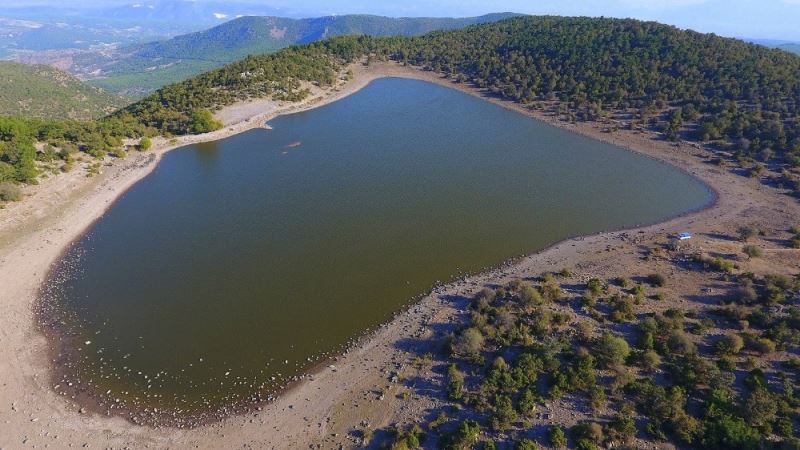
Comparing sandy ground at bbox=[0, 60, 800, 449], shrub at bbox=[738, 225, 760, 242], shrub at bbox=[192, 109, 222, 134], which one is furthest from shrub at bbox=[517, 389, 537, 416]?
shrub at bbox=[192, 109, 222, 134]

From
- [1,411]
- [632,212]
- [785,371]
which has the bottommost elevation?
[1,411]

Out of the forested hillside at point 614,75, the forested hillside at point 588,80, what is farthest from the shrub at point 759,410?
the forested hillside at point 614,75

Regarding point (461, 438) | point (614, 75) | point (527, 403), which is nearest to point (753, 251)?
point (527, 403)

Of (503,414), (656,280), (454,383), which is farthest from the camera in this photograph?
(656,280)

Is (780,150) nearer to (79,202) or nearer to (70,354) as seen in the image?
(70,354)

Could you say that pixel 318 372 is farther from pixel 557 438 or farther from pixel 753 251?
pixel 753 251

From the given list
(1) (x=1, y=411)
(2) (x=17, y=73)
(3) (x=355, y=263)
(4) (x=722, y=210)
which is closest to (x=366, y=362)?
(3) (x=355, y=263)
